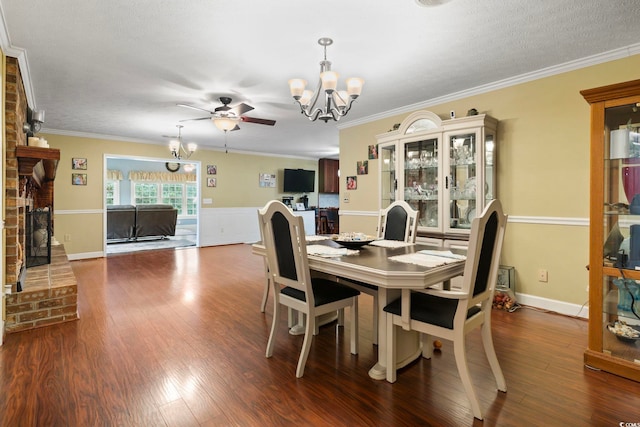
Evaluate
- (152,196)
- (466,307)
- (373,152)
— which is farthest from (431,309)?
(152,196)

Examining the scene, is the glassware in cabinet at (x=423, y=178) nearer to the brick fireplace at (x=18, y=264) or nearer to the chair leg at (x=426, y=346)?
the chair leg at (x=426, y=346)

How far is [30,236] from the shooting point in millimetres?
3641

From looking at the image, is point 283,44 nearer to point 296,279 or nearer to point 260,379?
point 296,279

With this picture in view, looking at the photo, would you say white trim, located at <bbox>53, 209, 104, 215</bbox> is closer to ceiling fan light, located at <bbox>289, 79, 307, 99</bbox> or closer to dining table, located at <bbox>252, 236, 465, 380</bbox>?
ceiling fan light, located at <bbox>289, 79, 307, 99</bbox>

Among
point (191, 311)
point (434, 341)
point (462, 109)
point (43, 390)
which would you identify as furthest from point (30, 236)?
point (462, 109)

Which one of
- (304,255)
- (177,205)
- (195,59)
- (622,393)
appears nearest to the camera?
(622,393)

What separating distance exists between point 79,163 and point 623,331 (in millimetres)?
7447

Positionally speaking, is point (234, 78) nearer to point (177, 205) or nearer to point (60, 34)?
point (60, 34)

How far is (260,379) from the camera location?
1918 mm

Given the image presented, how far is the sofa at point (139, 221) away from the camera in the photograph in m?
8.06

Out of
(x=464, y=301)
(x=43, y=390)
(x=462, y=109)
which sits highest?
(x=462, y=109)

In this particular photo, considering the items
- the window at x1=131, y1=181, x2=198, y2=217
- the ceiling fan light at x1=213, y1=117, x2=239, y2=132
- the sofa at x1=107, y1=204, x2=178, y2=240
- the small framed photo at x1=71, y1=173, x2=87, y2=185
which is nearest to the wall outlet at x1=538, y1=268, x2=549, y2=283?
the ceiling fan light at x1=213, y1=117, x2=239, y2=132

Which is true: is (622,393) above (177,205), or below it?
below

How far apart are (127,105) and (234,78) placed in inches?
73.8
